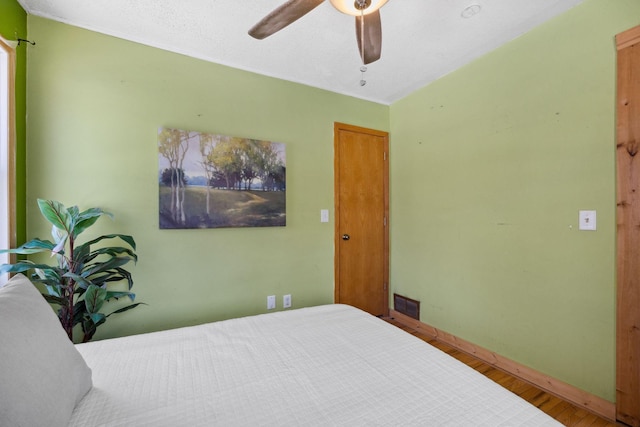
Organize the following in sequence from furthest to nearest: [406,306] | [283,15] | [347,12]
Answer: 1. [406,306]
2. [347,12]
3. [283,15]

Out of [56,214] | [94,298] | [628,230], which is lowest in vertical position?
[94,298]

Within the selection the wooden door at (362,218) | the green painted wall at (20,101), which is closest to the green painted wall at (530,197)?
the wooden door at (362,218)

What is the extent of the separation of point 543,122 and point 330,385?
2118mm

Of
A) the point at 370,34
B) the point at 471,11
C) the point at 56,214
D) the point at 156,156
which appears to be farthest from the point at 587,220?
the point at 56,214

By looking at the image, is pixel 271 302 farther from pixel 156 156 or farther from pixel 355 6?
pixel 355 6

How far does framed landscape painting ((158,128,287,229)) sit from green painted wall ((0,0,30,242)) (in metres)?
0.73

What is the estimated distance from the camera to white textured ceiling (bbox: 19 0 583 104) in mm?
1680

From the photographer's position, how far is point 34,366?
0.71m

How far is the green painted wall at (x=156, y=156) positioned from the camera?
180 cm

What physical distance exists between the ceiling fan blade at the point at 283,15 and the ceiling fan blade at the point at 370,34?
31cm

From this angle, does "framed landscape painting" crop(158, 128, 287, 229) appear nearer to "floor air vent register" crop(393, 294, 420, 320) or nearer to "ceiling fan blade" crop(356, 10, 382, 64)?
"ceiling fan blade" crop(356, 10, 382, 64)

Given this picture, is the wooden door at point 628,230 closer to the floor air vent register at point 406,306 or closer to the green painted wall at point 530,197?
the green painted wall at point 530,197

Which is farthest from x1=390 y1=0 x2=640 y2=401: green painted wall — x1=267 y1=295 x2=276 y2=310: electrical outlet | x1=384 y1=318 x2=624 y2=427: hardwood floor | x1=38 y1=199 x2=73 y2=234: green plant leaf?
x1=38 y1=199 x2=73 y2=234: green plant leaf

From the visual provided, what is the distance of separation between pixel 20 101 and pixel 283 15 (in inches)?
67.7
